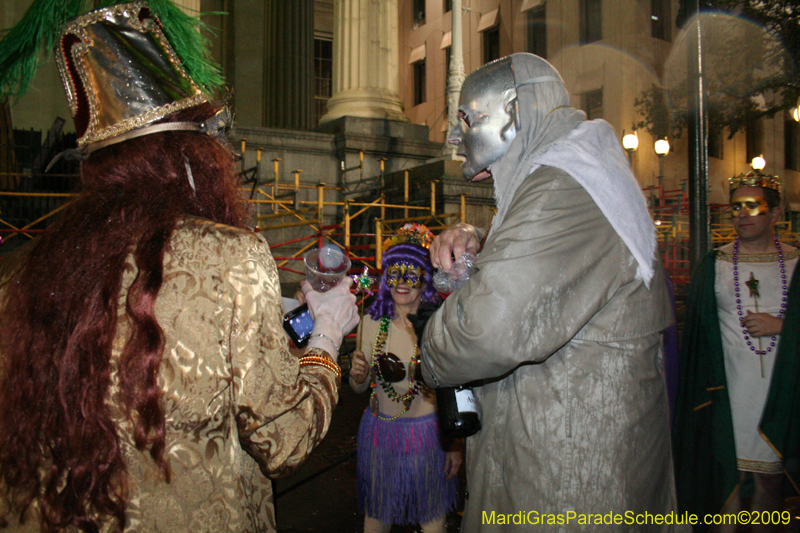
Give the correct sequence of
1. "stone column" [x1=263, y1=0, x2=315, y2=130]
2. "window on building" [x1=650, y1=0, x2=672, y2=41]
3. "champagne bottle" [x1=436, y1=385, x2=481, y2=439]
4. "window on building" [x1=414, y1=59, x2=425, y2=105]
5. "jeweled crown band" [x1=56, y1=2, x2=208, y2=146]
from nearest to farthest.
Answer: "jeweled crown band" [x1=56, y1=2, x2=208, y2=146] → "champagne bottle" [x1=436, y1=385, x2=481, y2=439] → "window on building" [x1=650, y1=0, x2=672, y2=41] → "stone column" [x1=263, y1=0, x2=315, y2=130] → "window on building" [x1=414, y1=59, x2=425, y2=105]

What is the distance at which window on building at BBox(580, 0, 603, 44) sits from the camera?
17.7 m

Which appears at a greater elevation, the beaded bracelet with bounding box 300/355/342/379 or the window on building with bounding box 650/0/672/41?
the window on building with bounding box 650/0/672/41

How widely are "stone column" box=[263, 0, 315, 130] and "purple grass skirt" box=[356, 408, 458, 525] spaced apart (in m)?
16.1

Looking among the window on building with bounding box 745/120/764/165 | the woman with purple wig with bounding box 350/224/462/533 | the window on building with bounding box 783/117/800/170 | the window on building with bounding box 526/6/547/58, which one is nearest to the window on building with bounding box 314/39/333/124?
the window on building with bounding box 526/6/547/58

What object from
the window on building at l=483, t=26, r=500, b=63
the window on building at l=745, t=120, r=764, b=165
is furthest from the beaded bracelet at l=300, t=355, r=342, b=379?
the window on building at l=483, t=26, r=500, b=63

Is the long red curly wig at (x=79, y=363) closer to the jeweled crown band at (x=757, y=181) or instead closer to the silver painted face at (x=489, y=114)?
the silver painted face at (x=489, y=114)

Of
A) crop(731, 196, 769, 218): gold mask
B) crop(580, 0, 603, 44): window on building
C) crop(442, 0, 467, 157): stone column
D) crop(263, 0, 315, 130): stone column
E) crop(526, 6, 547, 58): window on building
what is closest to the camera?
crop(731, 196, 769, 218): gold mask

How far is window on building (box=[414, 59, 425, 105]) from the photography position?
27.0 m

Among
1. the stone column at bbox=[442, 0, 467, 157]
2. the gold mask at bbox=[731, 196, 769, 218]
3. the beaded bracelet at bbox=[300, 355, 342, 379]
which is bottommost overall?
the beaded bracelet at bbox=[300, 355, 342, 379]

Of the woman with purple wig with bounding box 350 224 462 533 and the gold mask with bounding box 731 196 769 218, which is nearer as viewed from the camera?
the woman with purple wig with bounding box 350 224 462 533

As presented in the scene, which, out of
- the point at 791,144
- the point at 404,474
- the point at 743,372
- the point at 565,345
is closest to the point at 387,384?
the point at 404,474

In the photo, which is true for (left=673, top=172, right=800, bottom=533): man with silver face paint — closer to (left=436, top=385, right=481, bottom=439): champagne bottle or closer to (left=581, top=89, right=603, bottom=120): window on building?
(left=436, top=385, right=481, bottom=439): champagne bottle

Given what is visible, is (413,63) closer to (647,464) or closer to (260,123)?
(260,123)

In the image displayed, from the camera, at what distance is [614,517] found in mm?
1488
